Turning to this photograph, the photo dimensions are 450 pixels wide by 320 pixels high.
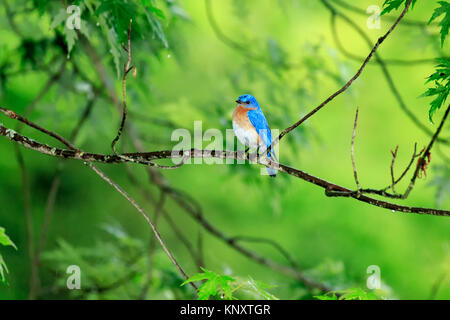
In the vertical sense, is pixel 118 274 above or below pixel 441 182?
below

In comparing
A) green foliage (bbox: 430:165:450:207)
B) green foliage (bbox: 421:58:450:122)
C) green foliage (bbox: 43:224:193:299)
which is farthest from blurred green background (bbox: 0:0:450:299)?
green foliage (bbox: 421:58:450:122)

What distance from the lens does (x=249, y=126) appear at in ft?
4.85

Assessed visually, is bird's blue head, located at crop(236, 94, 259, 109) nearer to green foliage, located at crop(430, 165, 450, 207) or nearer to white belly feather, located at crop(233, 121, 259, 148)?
white belly feather, located at crop(233, 121, 259, 148)

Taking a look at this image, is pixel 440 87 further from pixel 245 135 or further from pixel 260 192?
pixel 260 192

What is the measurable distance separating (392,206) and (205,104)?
6.22 ft

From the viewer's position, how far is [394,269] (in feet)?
16.0

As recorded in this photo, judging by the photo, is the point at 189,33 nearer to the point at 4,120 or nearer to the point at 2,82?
the point at 4,120

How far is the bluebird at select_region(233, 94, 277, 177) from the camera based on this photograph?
147 cm

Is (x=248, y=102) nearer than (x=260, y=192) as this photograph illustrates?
Yes

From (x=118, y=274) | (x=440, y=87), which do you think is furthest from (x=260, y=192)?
(x=440, y=87)

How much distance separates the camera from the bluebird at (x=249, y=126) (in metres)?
1.47

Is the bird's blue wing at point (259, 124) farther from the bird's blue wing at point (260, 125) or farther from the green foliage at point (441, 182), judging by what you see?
the green foliage at point (441, 182)

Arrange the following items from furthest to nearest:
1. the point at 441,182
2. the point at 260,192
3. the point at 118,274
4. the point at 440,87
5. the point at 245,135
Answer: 1. the point at 260,192
2. the point at 118,274
3. the point at 441,182
4. the point at 245,135
5. the point at 440,87

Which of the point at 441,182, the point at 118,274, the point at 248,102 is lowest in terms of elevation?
the point at 118,274
